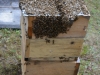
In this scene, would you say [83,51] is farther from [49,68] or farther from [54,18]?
[54,18]

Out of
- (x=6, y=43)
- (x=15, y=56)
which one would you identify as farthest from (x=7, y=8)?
(x=15, y=56)

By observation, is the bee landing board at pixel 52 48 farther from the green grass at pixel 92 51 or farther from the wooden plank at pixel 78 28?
the green grass at pixel 92 51

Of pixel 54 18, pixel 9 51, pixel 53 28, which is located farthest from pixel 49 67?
pixel 9 51

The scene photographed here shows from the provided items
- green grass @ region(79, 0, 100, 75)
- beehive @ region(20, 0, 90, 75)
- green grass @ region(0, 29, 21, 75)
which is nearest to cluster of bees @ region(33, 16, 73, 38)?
beehive @ region(20, 0, 90, 75)

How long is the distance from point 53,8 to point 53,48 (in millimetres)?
416

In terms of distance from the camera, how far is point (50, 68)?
2.47 metres

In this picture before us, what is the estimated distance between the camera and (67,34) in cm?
221

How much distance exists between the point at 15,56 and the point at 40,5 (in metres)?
1.42

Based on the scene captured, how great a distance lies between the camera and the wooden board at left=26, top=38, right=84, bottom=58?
87.7 inches

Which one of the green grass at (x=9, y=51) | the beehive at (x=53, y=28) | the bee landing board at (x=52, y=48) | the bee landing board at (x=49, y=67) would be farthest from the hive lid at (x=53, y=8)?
the green grass at (x=9, y=51)

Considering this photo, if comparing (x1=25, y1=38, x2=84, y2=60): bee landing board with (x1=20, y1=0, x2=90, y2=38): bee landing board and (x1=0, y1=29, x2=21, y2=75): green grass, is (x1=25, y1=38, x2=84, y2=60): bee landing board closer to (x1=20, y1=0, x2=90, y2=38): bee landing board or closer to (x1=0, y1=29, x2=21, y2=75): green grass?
(x1=20, y1=0, x2=90, y2=38): bee landing board

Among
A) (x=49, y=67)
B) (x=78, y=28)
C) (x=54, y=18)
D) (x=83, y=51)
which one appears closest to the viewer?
(x=54, y=18)

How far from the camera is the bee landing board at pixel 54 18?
2.06 meters

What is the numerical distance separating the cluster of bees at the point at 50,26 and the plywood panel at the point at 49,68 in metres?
0.40
